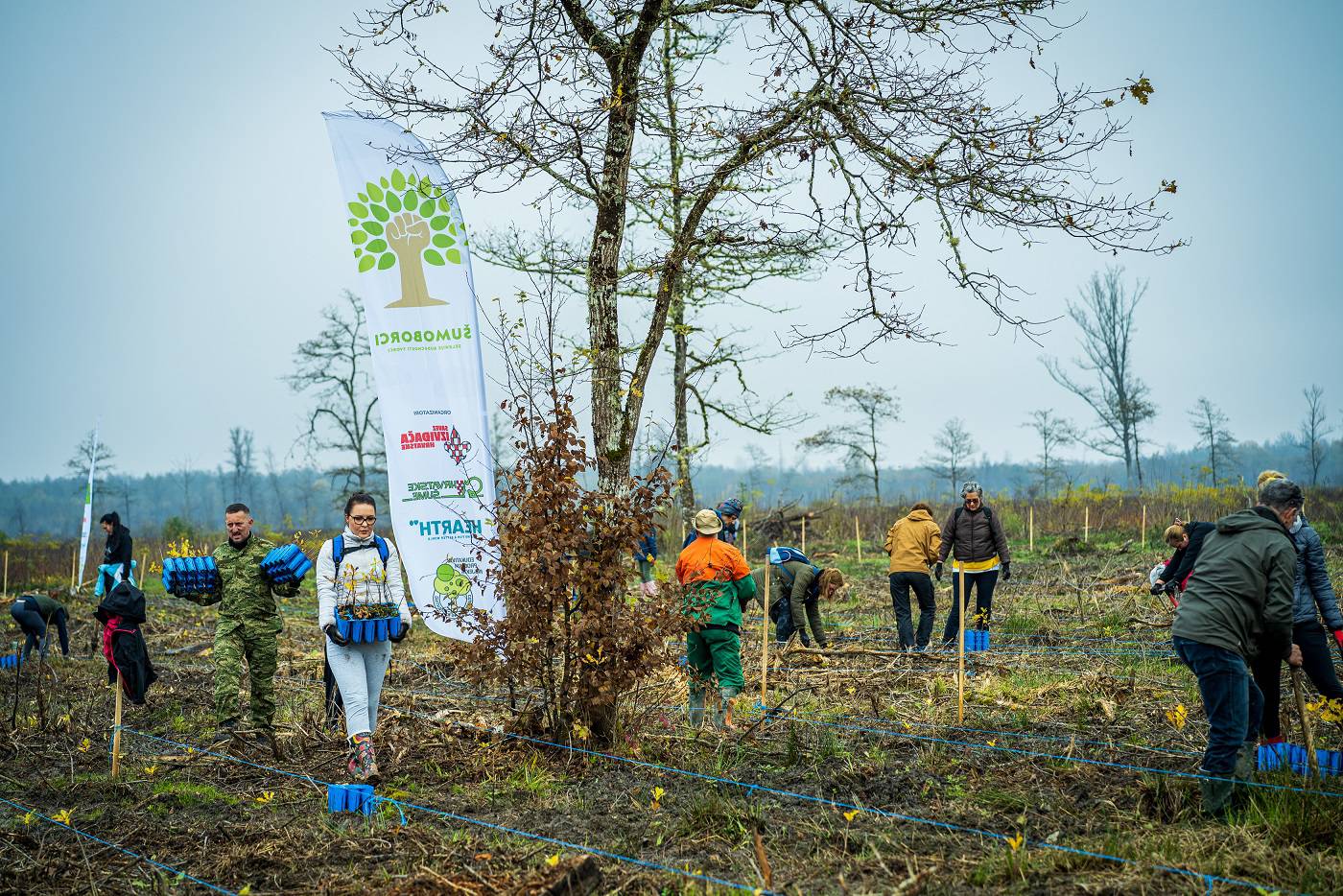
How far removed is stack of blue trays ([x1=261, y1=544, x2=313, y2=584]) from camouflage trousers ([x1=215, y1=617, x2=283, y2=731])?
1.54ft

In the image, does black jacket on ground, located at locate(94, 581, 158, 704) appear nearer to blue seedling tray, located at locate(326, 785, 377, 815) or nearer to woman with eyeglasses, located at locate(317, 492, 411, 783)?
woman with eyeglasses, located at locate(317, 492, 411, 783)

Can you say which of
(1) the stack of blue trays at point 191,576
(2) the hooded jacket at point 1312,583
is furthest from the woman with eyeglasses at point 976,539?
(1) the stack of blue trays at point 191,576

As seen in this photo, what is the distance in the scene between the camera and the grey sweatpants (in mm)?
5984

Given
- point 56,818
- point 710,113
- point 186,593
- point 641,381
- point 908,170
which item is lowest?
point 56,818

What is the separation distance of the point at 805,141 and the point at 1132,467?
44868mm

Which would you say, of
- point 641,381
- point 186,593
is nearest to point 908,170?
point 641,381

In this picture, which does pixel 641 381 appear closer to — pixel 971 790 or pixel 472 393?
pixel 472 393

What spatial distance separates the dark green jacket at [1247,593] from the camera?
5.01 m

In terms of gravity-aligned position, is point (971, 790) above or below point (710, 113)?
below

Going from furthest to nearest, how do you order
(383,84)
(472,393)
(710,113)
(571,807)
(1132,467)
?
(1132,467)
(472,393)
(710,113)
(383,84)
(571,807)

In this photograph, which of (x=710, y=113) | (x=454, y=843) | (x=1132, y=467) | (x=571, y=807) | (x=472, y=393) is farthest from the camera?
(x=1132, y=467)

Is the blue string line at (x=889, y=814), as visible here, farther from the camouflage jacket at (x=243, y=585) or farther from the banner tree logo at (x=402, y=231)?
the banner tree logo at (x=402, y=231)

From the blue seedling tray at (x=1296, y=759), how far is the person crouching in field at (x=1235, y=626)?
500mm

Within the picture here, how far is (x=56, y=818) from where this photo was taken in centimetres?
570
